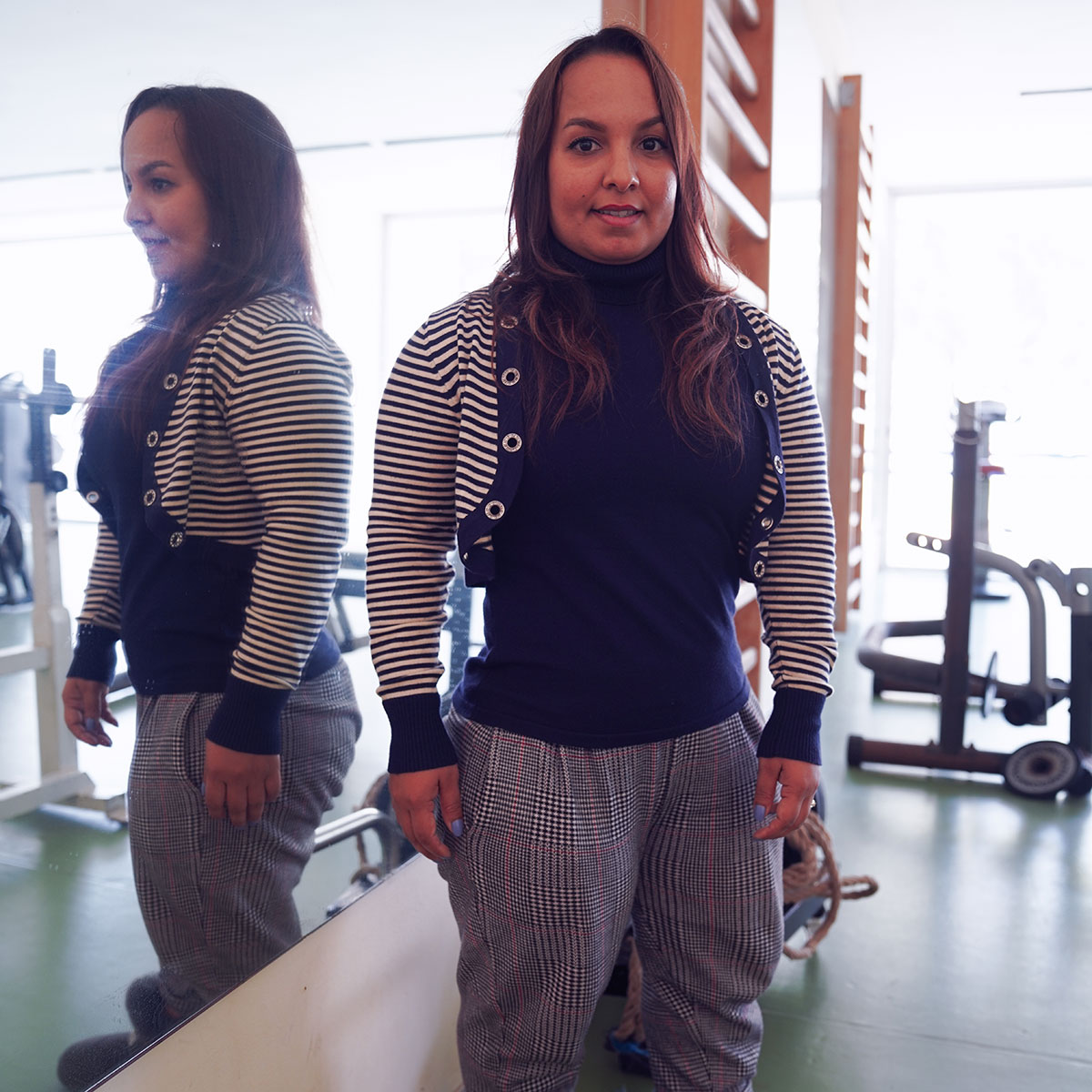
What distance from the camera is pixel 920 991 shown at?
1524 mm

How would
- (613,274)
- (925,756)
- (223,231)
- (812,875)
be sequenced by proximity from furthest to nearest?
(925,756) < (812,875) < (613,274) < (223,231)

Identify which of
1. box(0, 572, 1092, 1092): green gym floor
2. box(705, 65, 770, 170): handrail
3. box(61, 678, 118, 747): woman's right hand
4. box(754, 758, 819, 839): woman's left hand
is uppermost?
box(705, 65, 770, 170): handrail

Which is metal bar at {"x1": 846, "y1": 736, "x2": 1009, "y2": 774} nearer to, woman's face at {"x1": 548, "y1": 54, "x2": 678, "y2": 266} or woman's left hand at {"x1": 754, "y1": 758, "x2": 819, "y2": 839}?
woman's left hand at {"x1": 754, "y1": 758, "x2": 819, "y2": 839}

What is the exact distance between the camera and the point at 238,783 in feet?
2.72

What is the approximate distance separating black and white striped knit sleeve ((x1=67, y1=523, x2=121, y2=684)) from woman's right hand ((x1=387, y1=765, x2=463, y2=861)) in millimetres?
234

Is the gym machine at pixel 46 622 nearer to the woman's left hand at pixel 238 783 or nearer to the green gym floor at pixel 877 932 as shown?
the green gym floor at pixel 877 932

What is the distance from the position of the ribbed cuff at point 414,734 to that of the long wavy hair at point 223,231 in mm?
284

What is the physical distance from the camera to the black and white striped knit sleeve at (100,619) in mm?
697

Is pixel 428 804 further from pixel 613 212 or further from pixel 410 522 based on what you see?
pixel 613 212

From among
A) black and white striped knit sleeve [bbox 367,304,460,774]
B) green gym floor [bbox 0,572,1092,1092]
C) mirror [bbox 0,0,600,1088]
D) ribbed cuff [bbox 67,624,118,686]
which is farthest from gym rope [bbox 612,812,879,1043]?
ribbed cuff [bbox 67,624,118,686]

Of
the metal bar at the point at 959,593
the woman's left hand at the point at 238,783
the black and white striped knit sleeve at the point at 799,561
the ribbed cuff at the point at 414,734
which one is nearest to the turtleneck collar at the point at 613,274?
the black and white striped knit sleeve at the point at 799,561

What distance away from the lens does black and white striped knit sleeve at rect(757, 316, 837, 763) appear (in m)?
0.92

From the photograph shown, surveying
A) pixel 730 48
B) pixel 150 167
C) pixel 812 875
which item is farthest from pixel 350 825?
pixel 730 48

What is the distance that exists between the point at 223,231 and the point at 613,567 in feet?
1.28
